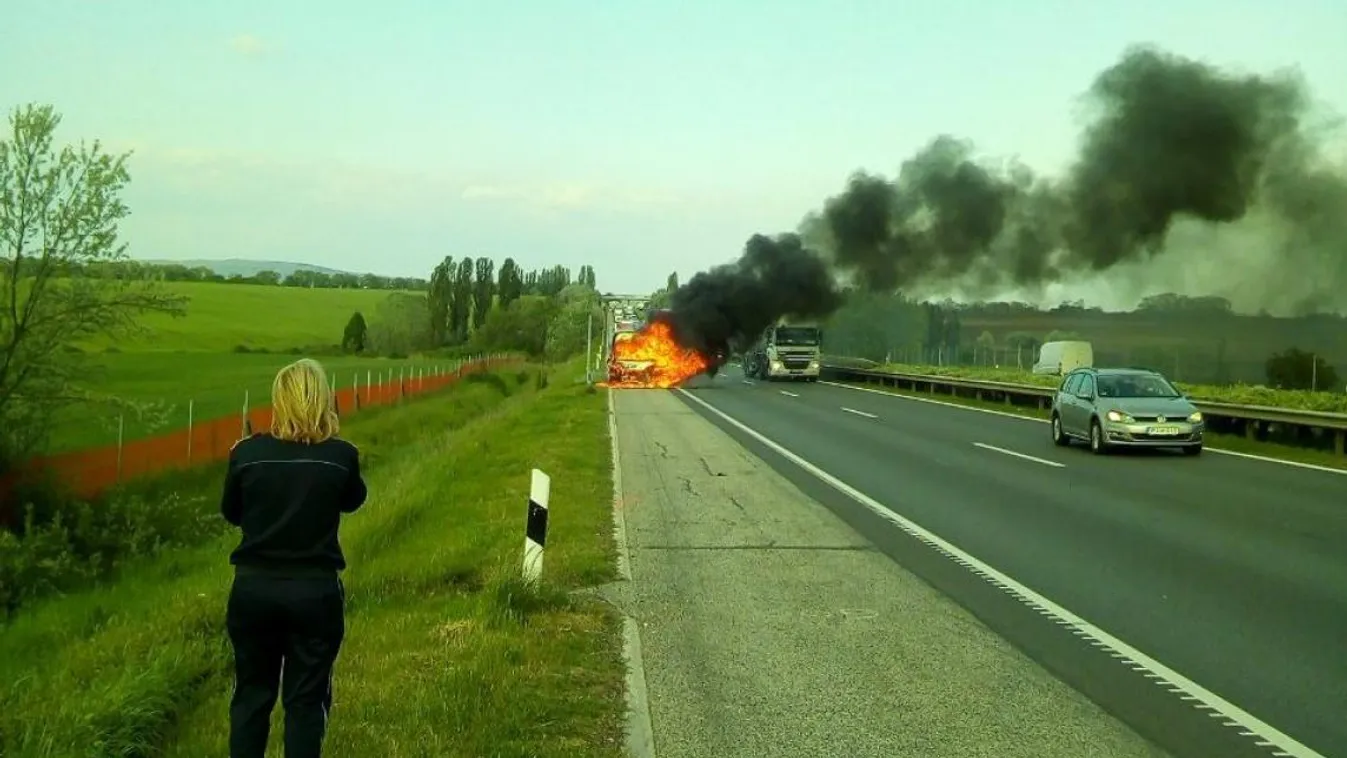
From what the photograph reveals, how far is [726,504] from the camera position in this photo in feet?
47.1

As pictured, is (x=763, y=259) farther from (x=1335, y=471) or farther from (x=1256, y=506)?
(x=1256, y=506)

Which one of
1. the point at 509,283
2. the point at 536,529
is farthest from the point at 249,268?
the point at 536,529

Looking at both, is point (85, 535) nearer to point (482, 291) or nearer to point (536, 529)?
point (536, 529)

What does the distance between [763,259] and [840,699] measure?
42.3 meters

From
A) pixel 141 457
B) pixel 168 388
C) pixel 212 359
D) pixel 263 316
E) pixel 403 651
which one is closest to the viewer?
pixel 403 651

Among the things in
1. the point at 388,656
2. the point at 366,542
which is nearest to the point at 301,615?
the point at 388,656

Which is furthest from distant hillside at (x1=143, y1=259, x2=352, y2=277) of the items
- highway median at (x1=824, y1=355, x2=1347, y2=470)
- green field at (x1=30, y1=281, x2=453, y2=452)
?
highway median at (x1=824, y1=355, x2=1347, y2=470)

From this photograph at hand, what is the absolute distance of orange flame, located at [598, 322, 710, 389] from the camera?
4766 cm

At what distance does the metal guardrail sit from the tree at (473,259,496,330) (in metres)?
56.4

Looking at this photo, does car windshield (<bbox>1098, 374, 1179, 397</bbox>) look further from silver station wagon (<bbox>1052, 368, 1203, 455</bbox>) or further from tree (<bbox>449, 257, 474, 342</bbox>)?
tree (<bbox>449, 257, 474, 342</bbox>)

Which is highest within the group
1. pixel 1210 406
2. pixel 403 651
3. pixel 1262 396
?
pixel 1262 396

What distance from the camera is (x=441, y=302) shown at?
4200 inches

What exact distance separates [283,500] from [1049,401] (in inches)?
1228

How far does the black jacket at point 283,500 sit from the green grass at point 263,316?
71.0m
